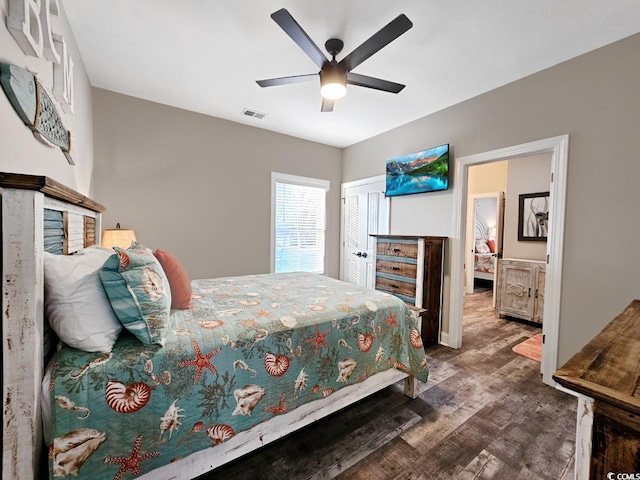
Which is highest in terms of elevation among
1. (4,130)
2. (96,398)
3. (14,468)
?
(4,130)

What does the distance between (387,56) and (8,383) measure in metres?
2.87

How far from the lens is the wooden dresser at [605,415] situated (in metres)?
0.61

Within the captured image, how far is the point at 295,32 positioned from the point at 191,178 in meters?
2.32

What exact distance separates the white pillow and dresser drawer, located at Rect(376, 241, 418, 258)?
105 inches

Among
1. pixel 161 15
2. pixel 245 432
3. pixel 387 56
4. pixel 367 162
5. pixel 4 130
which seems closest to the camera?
pixel 4 130

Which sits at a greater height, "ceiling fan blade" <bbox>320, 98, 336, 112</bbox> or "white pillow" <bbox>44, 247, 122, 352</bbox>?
"ceiling fan blade" <bbox>320, 98, 336, 112</bbox>

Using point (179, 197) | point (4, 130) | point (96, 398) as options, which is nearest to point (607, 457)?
point (96, 398)

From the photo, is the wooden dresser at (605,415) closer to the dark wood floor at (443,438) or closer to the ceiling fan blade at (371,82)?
the dark wood floor at (443,438)

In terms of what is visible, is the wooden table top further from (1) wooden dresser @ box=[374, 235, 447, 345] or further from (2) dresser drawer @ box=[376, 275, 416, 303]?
(2) dresser drawer @ box=[376, 275, 416, 303]

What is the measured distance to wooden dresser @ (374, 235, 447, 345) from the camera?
2.87 metres

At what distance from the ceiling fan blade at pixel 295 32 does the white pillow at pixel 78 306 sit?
159 centimetres

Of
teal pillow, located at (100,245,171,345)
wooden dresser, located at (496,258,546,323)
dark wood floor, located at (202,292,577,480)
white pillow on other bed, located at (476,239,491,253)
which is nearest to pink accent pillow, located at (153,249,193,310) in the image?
teal pillow, located at (100,245,171,345)

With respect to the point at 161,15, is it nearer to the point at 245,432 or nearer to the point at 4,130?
the point at 4,130

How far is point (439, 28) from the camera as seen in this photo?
1879 mm
